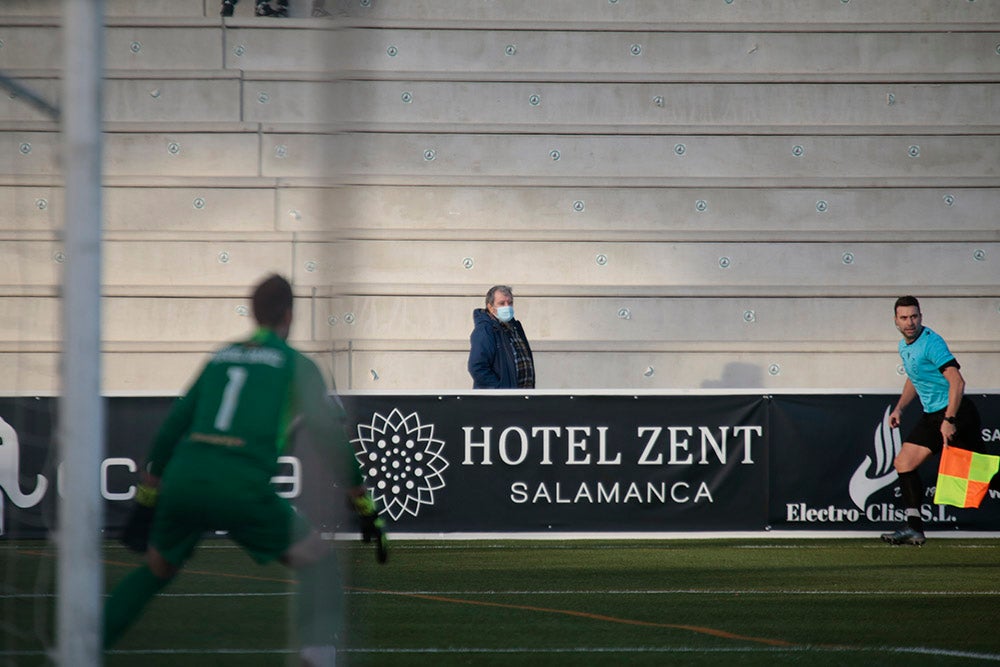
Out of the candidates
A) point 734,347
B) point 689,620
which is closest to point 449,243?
point 734,347

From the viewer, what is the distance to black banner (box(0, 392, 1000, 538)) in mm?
10688

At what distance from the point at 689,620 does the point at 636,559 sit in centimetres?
280

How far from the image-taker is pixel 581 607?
23.7ft

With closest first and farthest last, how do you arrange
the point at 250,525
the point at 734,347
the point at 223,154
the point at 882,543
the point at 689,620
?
the point at 250,525, the point at 689,620, the point at 223,154, the point at 882,543, the point at 734,347

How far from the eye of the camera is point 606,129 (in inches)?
616

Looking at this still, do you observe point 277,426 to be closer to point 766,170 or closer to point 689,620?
point 689,620

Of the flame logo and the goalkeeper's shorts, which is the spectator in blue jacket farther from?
the goalkeeper's shorts

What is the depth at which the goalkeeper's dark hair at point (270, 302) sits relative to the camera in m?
4.57

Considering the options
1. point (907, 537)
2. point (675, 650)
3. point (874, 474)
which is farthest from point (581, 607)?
point (874, 474)

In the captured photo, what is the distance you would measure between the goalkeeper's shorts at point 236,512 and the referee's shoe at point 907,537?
22.0 feet

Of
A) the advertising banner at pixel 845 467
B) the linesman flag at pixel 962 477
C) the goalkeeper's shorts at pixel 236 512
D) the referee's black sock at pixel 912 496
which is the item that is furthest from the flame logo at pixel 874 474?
the goalkeeper's shorts at pixel 236 512

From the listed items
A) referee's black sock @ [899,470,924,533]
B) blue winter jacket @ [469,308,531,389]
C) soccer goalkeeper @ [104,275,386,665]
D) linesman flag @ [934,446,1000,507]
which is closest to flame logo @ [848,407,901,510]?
referee's black sock @ [899,470,924,533]

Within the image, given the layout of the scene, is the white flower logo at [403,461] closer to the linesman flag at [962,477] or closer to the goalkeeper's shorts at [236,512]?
the linesman flag at [962,477]

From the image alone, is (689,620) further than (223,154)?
No
